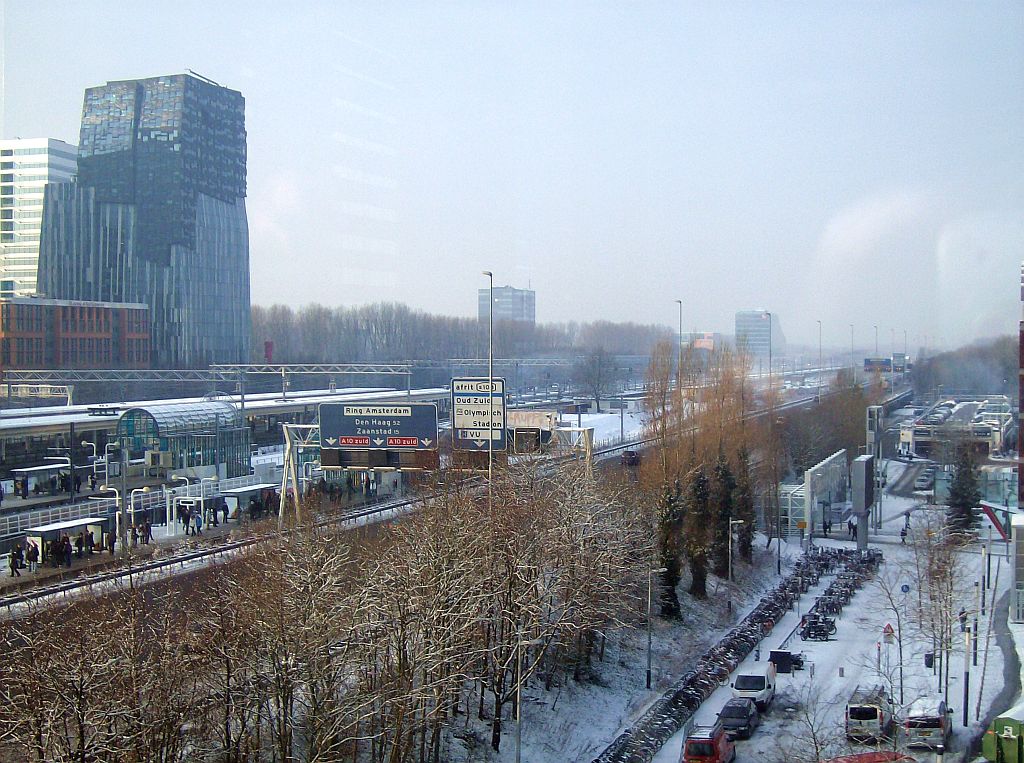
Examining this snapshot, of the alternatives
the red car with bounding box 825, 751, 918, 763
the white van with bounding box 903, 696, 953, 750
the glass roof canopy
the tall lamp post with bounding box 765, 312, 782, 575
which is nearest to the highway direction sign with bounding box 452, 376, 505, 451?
the white van with bounding box 903, 696, 953, 750

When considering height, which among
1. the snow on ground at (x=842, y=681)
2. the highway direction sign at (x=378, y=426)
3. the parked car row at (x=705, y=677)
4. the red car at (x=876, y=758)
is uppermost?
the highway direction sign at (x=378, y=426)

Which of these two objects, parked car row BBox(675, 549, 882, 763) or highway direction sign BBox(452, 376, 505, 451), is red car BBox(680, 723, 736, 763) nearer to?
parked car row BBox(675, 549, 882, 763)

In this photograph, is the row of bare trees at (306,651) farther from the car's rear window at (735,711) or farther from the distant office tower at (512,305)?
the distant office tower at (512,305)

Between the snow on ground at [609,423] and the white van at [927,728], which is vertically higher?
the snow on ground at [609,423]

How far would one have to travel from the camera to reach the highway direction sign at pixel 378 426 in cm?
1226

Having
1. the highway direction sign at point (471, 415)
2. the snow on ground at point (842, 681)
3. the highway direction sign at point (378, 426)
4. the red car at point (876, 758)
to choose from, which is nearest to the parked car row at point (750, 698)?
the snow on ground at point (842, 681)

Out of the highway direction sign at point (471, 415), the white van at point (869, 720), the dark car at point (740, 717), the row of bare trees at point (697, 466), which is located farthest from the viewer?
the row of bare trees at point (697, 466)

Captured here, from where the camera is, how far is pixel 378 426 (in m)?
12.5

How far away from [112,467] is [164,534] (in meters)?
7.99

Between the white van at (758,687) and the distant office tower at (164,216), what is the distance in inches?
1189

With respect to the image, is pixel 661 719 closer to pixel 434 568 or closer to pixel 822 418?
pixel 434 568

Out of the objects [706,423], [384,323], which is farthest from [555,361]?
[706,423]

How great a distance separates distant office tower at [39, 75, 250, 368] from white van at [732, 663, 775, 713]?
30204 mm

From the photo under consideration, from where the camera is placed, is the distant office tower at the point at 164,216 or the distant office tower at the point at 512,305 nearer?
the distant office tower at the point at 512,305
